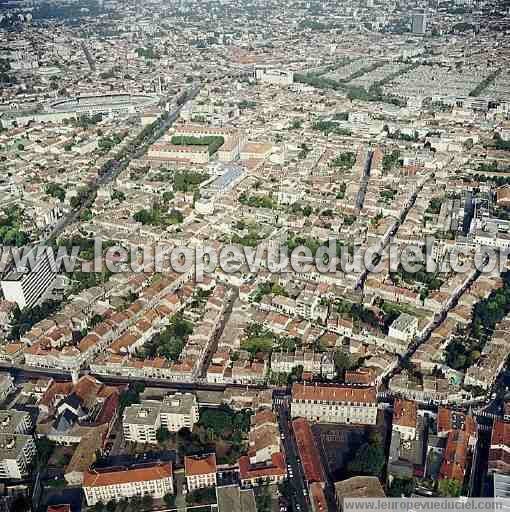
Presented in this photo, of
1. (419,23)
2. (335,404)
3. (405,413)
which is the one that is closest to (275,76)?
(419,23)

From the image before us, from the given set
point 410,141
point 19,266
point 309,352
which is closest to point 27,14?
point 410,141

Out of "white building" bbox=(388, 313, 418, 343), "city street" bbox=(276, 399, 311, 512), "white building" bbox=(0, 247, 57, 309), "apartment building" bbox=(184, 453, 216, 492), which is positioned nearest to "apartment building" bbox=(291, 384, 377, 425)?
"city street" bbox=(276, 399, 311, 512)

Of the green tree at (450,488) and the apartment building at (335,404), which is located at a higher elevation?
the apartment building at (335,404)

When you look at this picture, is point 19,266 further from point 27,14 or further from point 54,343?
point 27,14

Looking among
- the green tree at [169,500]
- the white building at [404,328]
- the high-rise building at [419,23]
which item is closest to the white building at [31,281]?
the green tree at [169,500]

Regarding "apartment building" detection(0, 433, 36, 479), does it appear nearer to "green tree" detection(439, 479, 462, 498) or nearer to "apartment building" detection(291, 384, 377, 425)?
"apartment building" detection(291, 384, 377, 425)

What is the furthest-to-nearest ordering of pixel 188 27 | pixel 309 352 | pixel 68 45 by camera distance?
1. pixel 188 27
2. pixel 68 45
3. pixel 309 352

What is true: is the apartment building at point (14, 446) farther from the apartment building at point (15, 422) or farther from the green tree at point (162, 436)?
the green tree at point (162, 436)
